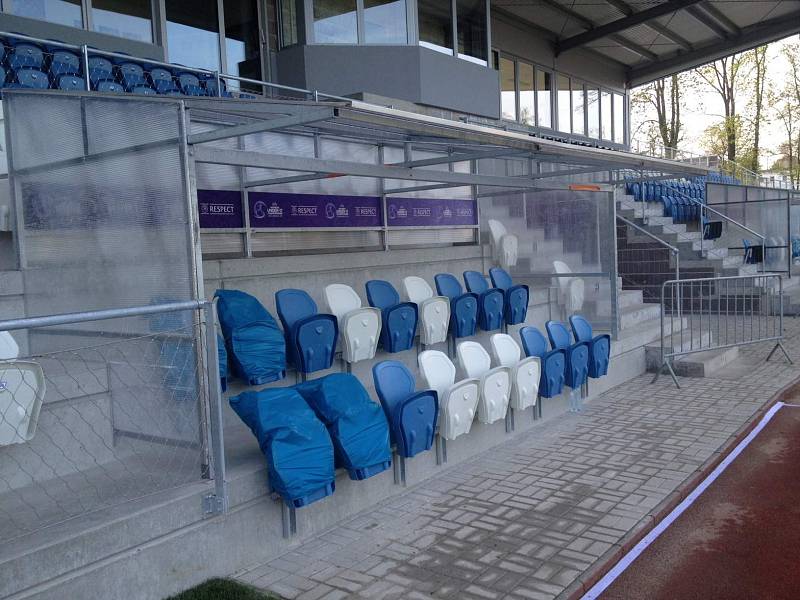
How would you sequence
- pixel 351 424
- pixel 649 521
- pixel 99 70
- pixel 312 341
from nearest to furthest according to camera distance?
pixel 351 424, pixel 649 521, pixel 312 341, pixel 99 70

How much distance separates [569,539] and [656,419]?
3.26m

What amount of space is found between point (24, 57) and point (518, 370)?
21.2 feet

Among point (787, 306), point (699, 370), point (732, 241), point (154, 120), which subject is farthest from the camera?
point (732, 241)

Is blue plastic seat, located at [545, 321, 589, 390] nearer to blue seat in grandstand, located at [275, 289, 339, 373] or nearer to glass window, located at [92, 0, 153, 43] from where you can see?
blue seat in grandstand, located at [275, 289, 339, 373]

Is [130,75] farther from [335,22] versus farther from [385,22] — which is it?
[385,22]

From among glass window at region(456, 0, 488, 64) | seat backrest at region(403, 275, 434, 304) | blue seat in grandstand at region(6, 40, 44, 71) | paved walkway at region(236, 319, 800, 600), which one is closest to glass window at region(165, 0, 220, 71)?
blue seat in grandstand at region(6, 40, 44, 71)

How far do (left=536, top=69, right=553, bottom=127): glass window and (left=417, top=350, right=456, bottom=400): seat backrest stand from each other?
50.1 feet

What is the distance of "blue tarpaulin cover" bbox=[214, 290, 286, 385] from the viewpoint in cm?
525

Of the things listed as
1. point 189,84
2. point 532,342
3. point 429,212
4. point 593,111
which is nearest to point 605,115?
point 593,111

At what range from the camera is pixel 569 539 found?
14.7ft

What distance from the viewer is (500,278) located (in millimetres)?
9297

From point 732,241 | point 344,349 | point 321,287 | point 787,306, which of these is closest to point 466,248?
point 321,287

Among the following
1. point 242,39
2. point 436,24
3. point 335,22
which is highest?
point 436,24

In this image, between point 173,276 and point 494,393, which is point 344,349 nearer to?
point 494,393
